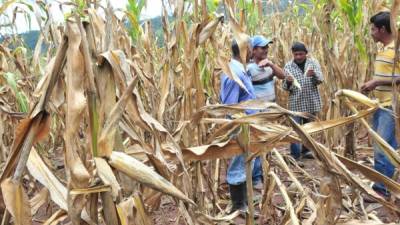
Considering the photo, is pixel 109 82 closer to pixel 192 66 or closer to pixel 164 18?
pixel 192 66

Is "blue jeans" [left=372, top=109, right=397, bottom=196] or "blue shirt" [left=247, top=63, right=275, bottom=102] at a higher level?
"blue shirt" [left=247, top=63, right=275, bottom=102]

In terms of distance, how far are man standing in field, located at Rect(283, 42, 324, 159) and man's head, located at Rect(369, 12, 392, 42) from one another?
1.31 meters

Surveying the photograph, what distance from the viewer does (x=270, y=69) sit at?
354cm

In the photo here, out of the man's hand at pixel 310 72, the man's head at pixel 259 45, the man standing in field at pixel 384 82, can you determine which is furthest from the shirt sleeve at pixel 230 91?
the man's hand at pixel 310 72

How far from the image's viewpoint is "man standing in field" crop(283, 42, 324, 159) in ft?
13.5

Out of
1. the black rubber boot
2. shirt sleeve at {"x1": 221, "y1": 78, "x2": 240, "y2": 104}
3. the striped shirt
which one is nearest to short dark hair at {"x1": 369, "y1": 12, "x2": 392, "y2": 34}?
the striped shirt

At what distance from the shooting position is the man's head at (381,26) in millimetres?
2697

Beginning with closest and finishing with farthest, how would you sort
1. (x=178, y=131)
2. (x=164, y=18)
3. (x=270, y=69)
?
(x=178, y=131)
(x=164, y=18)
(x=270, y=69)

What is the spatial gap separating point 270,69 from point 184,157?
7.83 feet

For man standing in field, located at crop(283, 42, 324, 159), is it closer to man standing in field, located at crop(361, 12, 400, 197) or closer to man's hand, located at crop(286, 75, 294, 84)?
man's hand, located at crop(286, 75, 294, 84)

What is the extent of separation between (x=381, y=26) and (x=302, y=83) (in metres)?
1.47

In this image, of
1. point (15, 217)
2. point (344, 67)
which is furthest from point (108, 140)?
point (344, 67)

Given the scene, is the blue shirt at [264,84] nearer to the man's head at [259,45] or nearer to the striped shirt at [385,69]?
the man's head at [259,45]

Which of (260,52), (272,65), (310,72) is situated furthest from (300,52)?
(260,52)
